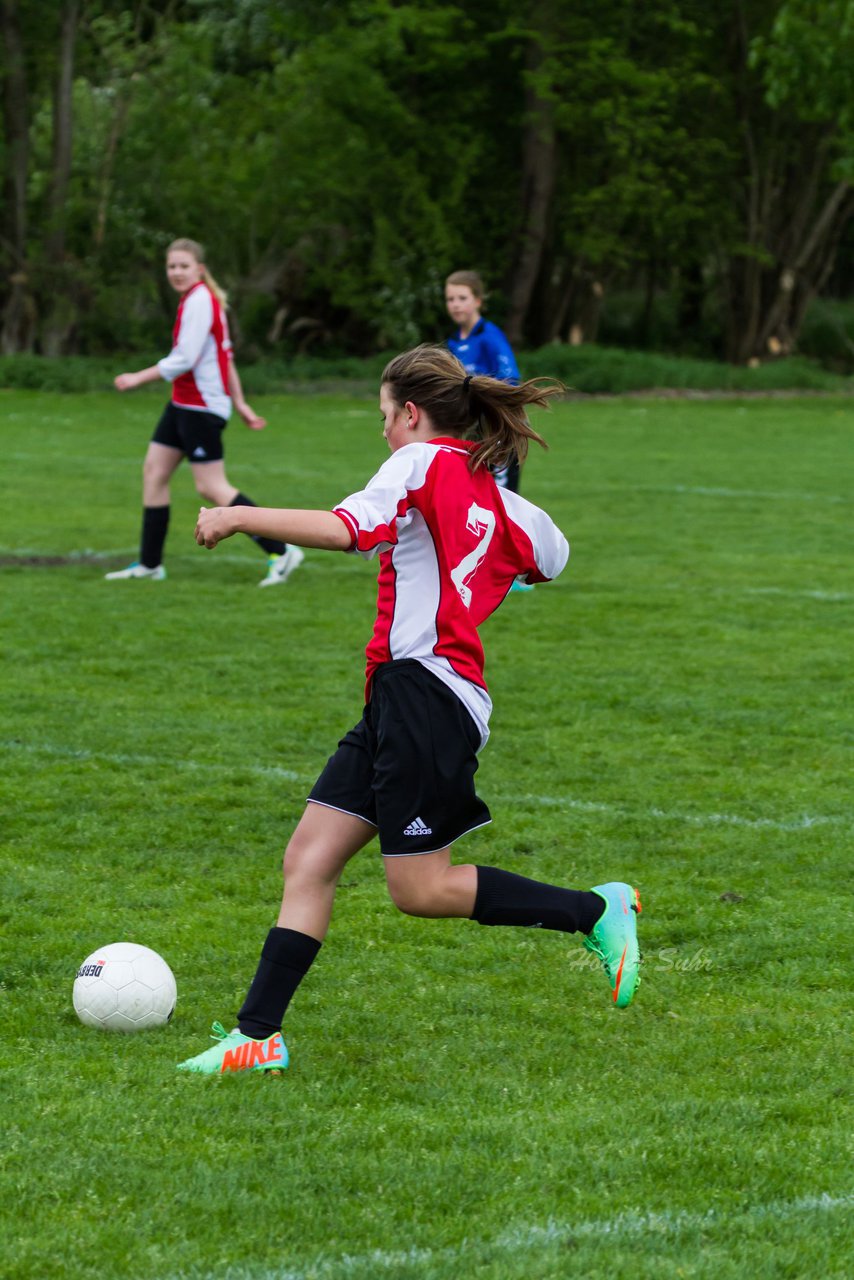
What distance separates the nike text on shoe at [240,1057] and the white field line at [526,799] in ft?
8.57

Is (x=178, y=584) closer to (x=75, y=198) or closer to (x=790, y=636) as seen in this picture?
(x=790, y=636)

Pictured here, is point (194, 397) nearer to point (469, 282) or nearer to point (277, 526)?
point (469, 282)

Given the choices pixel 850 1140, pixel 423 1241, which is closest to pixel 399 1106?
pixel 423 1241

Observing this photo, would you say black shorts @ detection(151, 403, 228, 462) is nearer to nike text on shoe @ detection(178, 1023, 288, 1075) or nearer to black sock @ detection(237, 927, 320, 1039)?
black sock @ detection(237, 927, 320, 1039)

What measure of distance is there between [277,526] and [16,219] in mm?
29142

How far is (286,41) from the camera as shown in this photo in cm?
3759

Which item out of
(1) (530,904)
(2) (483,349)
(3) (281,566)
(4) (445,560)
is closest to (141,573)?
(3) (281,566)

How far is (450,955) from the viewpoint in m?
5.02

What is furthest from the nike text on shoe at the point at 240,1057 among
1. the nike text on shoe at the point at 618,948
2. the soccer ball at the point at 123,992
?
the nike text on shoe at the point at 618,948

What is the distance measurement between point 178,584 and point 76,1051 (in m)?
7.64

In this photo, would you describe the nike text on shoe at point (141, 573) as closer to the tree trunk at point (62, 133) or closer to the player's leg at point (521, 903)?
the player's leg at point (521, 903)

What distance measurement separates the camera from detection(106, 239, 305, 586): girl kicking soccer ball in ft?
36.8

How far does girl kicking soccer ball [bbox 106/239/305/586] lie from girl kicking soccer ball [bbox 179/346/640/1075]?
7.04m

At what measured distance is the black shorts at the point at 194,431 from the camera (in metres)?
11.4
